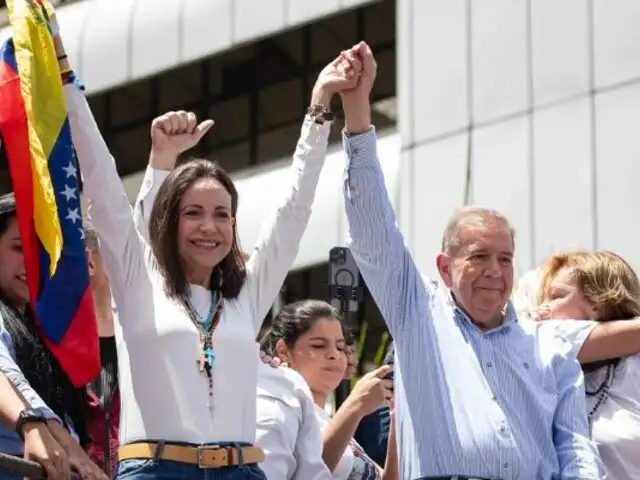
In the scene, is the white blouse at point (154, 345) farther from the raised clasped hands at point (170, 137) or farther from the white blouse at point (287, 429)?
the white blouse at point (287, 429)

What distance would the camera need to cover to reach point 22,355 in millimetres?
5324

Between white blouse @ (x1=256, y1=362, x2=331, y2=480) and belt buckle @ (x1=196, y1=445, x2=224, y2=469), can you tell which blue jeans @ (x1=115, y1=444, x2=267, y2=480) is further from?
white blouse @ (x1=256, y1=362, x2=331, y2=480)

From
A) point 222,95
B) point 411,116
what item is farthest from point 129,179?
point 411,116

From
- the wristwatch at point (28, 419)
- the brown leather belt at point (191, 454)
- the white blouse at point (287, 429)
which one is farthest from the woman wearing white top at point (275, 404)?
the wristwatch at point (28, 419)

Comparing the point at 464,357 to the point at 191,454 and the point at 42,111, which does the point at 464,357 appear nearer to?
the point at 191,454

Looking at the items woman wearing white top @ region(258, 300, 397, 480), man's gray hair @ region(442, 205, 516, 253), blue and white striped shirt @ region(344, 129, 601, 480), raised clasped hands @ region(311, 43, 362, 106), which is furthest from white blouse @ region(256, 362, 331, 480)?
raised clasped hands @ region(311, 43, 362, 106)

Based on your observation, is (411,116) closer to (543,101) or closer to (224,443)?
(543,101)

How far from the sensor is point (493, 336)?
582 centimetres

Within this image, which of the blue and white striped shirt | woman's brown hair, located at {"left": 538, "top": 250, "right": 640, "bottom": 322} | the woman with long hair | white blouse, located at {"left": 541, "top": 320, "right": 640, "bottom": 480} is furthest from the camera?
woman's brown hair, located at {"left": 538, "top": 250, "right": 640, "bottom": 322}

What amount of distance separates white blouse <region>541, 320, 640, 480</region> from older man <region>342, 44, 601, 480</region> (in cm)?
25

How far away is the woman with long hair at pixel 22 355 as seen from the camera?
5070 millimetres

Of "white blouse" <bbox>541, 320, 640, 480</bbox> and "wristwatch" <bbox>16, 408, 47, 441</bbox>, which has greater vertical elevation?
"white blouse" <bbox>541, 320, 640, 480</bbox>

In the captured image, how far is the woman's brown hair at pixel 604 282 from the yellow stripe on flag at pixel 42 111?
210 centimetres

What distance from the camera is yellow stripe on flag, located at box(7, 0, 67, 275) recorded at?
17.2ft
